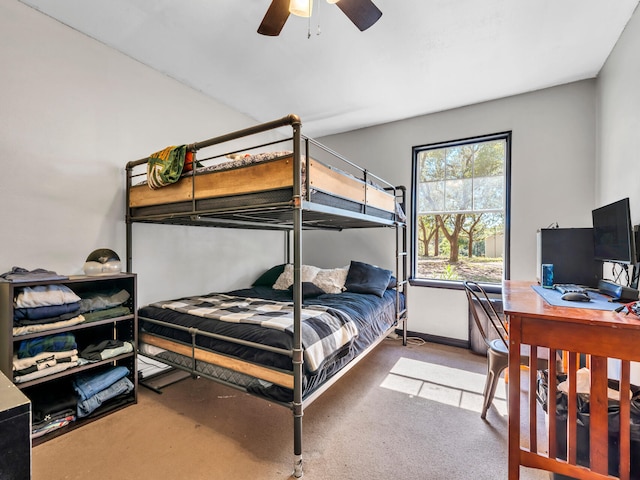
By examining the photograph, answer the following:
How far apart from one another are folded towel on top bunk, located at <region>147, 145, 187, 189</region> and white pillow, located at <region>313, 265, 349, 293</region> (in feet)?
6.02

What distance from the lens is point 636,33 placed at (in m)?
1.93

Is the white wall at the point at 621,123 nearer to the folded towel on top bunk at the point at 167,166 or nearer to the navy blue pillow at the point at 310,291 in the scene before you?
the navy blue pillow at the point at 310,291

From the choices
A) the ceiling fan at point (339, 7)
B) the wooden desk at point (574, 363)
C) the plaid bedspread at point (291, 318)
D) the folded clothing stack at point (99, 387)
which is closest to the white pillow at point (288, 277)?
the plaid bedspread at point (291, 318)

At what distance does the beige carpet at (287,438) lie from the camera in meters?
1.55

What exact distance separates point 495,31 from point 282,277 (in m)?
2.91

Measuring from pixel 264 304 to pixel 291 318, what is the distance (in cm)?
65

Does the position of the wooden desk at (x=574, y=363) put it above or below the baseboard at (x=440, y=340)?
above

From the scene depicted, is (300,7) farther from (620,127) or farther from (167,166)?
(620,127)

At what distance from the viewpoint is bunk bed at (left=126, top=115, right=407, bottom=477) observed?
161 cm

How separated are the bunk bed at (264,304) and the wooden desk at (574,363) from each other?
97 cm

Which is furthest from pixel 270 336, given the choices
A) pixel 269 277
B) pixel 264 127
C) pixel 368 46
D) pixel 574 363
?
pixel 368 46

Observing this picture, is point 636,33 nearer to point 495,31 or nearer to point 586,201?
point 495,31

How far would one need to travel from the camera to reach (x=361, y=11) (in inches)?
64.1

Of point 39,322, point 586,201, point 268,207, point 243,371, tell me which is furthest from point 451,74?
point 39,322
